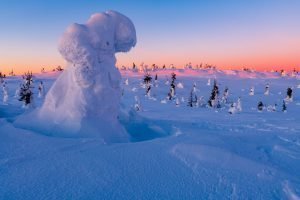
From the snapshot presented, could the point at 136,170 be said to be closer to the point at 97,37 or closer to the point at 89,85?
the point at 89,85

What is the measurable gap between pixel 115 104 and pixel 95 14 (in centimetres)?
273

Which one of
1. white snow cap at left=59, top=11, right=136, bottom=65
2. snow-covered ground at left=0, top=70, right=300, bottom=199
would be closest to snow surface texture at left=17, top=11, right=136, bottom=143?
white snow cap at left=59, top=11, right=136, bottom=65

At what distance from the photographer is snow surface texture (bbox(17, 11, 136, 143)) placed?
8.44 metres

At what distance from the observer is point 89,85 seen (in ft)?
29.3

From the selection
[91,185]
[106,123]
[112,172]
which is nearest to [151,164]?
[112,172]

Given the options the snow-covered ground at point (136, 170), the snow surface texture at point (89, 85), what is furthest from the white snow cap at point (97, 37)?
the snow-covered ground at point (136, 170)

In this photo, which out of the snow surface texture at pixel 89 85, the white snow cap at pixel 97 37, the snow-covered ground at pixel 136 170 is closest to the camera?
the snow-covered ground at pixel 136 170

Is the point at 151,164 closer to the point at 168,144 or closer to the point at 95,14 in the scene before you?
the point at 168,144

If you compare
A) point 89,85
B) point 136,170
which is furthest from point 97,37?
point 136,170

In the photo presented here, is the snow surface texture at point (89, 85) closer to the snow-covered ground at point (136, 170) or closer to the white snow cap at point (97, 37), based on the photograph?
the white snow cap at point (97, 37)

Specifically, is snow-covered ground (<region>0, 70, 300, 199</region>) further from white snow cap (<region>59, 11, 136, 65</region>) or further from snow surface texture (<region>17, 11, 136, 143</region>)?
white snow cap (<region>59, 11, 136, 65</region>)

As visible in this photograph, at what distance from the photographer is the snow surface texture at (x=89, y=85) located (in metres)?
8.44

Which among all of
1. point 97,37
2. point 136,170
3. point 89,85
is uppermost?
point 97,37

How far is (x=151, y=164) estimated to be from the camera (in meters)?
5.44
